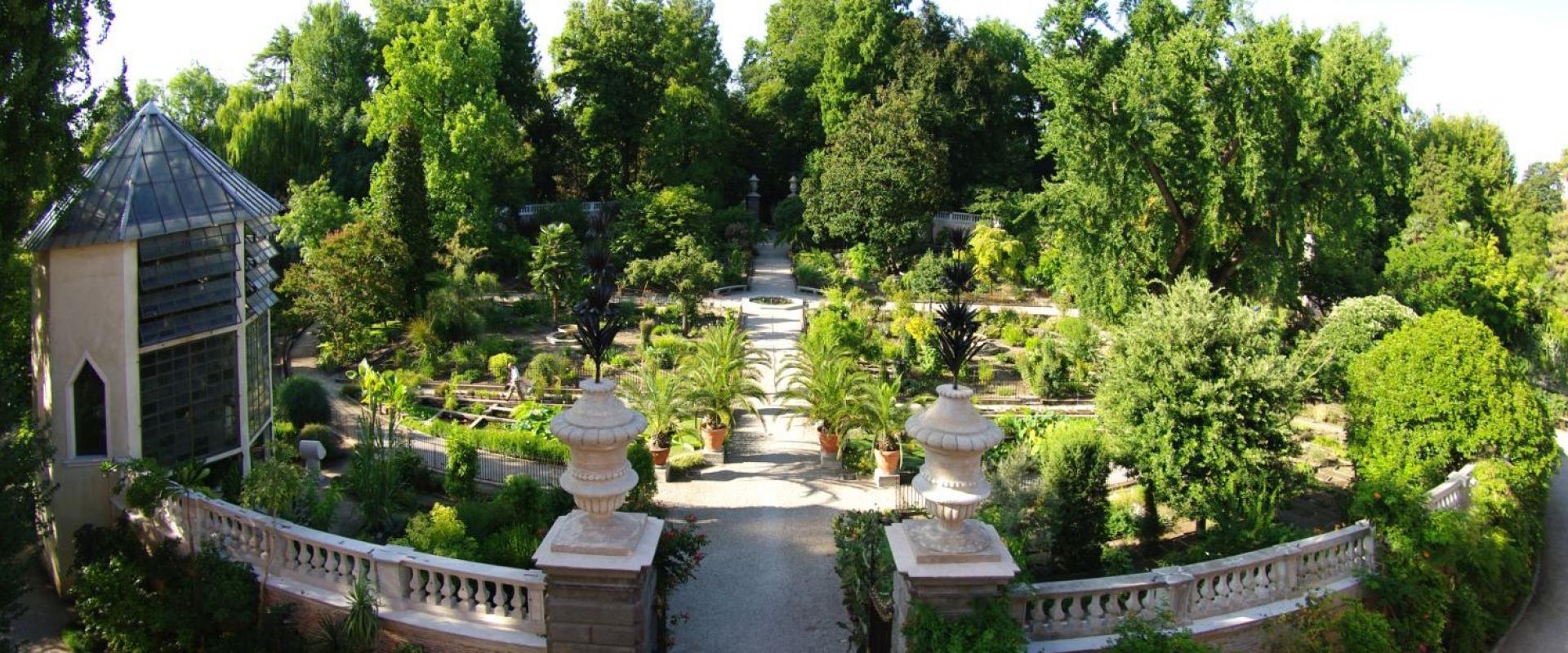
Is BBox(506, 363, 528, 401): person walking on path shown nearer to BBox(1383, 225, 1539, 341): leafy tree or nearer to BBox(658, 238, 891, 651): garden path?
BBox(658, 238, 891, 651): garden path

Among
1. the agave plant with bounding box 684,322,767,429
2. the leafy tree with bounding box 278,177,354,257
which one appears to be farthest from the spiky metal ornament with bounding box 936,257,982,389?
the leafy tree with bounding box 278,177,354,257

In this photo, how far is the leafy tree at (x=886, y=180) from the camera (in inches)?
1524

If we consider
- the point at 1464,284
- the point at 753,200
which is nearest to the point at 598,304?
the point at 1464,284

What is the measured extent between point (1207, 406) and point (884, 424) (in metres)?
6.03

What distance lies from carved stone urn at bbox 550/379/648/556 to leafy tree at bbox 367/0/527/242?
26064mm

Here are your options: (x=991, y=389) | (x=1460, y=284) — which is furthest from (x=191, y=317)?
(x=1460, y=284)

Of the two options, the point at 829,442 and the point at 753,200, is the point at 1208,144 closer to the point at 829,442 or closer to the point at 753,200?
the point at 829,442

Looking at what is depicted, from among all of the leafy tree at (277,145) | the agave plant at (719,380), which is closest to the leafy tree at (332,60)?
Result: the leafy tree at (277,145)

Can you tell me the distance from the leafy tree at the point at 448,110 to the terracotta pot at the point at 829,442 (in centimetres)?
1879

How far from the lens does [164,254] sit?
1340 centimetres

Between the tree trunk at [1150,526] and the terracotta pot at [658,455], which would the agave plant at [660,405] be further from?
the tree trunk at [1150,526]

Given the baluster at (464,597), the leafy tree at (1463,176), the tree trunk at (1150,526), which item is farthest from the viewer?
the leafy tree at (1463,176)

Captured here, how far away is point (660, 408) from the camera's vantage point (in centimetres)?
→ 1889

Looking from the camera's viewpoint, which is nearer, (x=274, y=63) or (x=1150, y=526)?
(x=1150, y=526)
